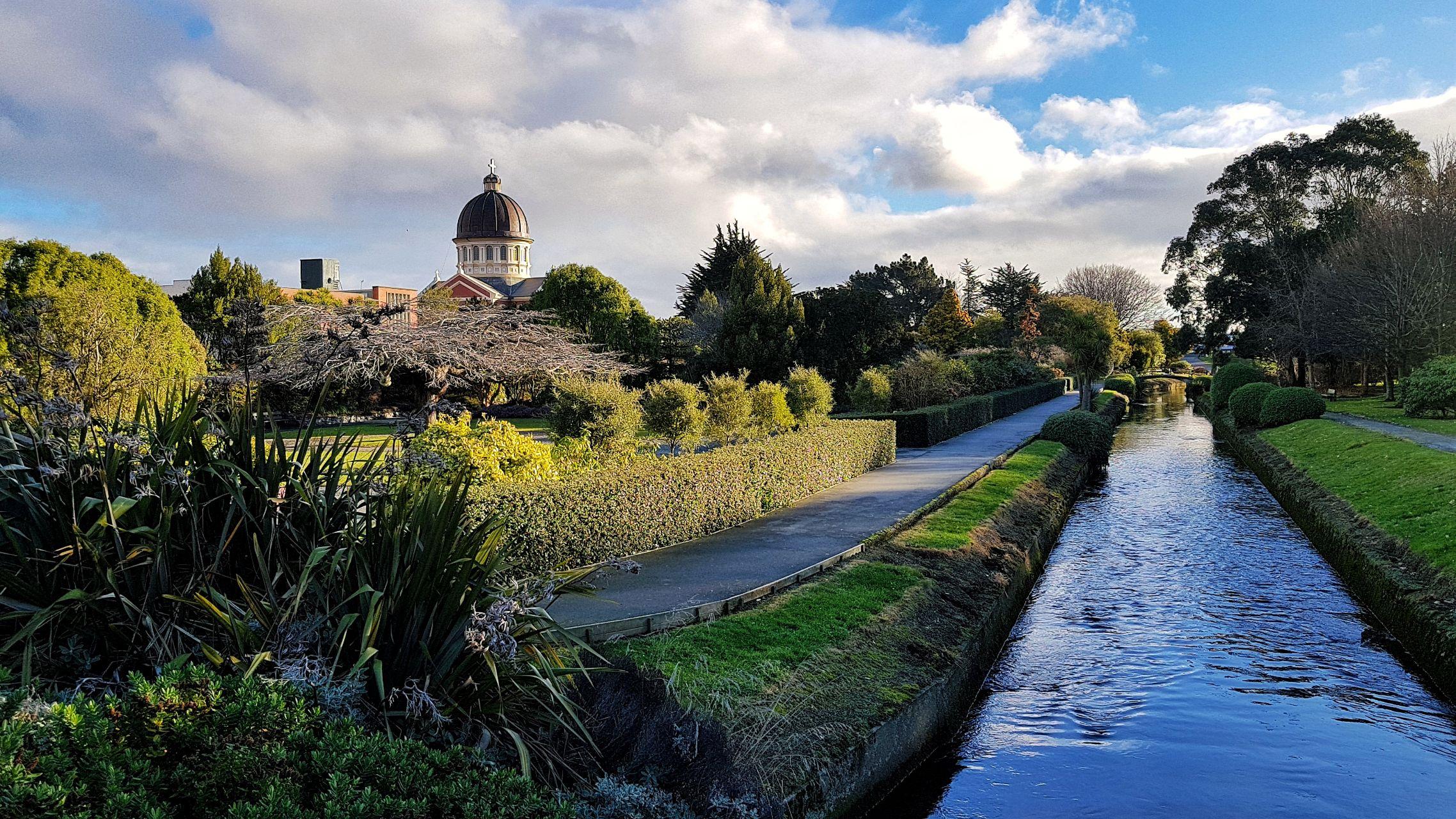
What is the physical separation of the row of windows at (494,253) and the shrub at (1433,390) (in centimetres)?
7794

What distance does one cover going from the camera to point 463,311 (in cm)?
2127

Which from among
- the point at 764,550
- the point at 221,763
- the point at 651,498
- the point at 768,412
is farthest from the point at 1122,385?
the point at 221,763

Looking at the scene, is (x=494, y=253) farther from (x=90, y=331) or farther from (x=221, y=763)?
(x=221, y=763)

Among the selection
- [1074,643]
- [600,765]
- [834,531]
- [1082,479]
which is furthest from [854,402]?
[600,765]

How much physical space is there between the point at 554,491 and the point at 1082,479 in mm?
14049

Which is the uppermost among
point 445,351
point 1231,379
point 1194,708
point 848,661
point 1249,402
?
point 445,351

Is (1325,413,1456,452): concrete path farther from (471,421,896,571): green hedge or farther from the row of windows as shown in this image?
the row of windows

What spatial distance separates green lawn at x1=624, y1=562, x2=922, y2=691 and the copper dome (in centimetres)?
8808

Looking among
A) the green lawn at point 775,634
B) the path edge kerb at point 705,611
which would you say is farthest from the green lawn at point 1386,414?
the green lawn at point 775,634

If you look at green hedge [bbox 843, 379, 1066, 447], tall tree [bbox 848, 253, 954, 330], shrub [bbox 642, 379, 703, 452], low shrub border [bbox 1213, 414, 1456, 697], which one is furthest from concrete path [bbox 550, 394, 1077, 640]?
tall tree [bbox 848, 253, 954, 330]

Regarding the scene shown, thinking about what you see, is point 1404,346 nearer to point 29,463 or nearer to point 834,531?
point 834,531

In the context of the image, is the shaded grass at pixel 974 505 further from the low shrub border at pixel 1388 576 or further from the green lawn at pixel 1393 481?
the green lawn at pixel 1393 481

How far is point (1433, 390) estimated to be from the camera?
23859 millimetres

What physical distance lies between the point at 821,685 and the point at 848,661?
1.78ft
